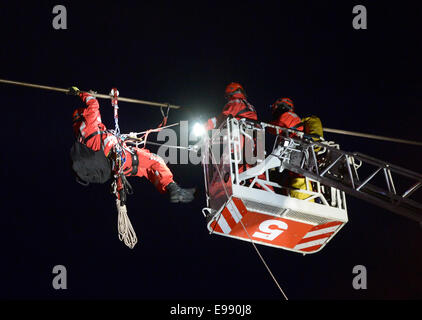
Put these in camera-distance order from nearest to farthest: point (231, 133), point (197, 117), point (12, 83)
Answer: point (12, 83), point (231, 133), point (197, 117)

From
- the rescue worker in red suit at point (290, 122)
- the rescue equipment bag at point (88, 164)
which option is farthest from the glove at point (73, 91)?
the rescue worker in red suit at point (290, 122)

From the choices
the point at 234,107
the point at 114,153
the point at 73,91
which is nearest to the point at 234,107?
the point at 234,107

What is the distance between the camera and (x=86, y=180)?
27.4 ft

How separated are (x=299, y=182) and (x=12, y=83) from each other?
4.77 m

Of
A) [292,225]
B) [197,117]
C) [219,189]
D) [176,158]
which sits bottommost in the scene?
[292,225]

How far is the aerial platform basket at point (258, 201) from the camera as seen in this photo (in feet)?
26.8

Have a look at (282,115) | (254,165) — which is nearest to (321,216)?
(254,165)

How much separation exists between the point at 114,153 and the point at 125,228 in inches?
46.8

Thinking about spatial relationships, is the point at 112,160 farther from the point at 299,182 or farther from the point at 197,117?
the point at 299,182

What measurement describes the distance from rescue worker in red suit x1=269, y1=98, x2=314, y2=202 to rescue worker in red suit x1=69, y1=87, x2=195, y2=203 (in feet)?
5.74

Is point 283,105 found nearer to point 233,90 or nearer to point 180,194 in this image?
point 233,90

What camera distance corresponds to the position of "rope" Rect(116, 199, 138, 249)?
8422mm

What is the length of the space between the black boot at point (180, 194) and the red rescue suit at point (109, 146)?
27 centimetres

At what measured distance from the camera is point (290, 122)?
9.47m
